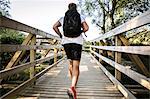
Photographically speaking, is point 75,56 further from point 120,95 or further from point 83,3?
point 83,3

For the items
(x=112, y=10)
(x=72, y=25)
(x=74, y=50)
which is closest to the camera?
(x=72, y=25)

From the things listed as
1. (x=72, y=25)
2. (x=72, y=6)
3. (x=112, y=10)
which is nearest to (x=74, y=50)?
(x=72, y=25)

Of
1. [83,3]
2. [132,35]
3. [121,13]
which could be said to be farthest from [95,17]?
[132,35]

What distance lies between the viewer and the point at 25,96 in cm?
497

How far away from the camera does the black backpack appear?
459 cm

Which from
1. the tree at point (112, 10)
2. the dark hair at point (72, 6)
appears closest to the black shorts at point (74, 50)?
the dark hair at point (72, 6)

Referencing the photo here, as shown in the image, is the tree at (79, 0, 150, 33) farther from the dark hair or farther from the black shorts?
the black shorts

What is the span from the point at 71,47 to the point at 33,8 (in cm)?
8400

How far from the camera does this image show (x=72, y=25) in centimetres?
459

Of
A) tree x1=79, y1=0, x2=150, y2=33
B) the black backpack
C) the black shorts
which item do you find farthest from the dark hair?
tree x1=79, y1=0, x2=150, y2=33

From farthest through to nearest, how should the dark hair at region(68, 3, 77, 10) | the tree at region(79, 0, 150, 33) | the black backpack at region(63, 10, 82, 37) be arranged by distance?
the tree at region(79, 0, 150, 33) < the dark hair at region(68, 3, 77, 10) < the black backpack at region(63, 10, 82, 37)

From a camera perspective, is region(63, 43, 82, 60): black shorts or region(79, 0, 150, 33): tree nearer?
region(63, 43, 82, 60): black shorts

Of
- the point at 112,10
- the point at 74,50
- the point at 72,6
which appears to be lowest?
the point at 74,50

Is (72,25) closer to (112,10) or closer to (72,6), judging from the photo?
(72,6)
